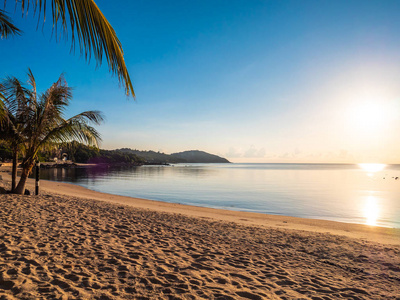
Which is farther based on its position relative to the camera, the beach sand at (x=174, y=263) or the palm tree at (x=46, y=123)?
the palm tree at (x=46, y=123)

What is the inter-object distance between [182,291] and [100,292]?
112 centimetres

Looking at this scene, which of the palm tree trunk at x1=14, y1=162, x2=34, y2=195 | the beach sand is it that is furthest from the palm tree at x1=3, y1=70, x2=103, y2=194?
the beach sand

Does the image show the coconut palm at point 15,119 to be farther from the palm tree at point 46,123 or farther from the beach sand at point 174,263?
the beach sand at point 174,263

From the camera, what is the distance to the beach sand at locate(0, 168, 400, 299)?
3.40 meters

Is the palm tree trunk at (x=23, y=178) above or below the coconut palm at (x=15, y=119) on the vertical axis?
below

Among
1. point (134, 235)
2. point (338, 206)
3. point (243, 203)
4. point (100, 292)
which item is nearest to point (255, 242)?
point (134, 235)

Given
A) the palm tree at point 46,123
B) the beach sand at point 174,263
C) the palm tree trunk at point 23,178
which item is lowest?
the beach sand at point 174,263

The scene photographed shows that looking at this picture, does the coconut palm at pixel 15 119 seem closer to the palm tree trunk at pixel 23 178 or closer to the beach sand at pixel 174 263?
the palm tree trunk at pixel 23 178

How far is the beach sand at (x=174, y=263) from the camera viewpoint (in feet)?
11.1

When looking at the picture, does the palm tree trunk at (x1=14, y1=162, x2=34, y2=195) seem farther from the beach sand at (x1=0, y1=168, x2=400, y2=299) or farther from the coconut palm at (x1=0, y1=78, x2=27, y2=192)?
the beach sand at (x1=0, y1=168, x2=400, y2=299)

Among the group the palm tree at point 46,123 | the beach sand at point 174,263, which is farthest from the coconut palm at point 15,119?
the beach sand at point 174,263

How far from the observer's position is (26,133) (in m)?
10.8

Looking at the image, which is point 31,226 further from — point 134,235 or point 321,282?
point 321,282

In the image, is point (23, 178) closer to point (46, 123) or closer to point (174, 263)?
point (46, 123)
